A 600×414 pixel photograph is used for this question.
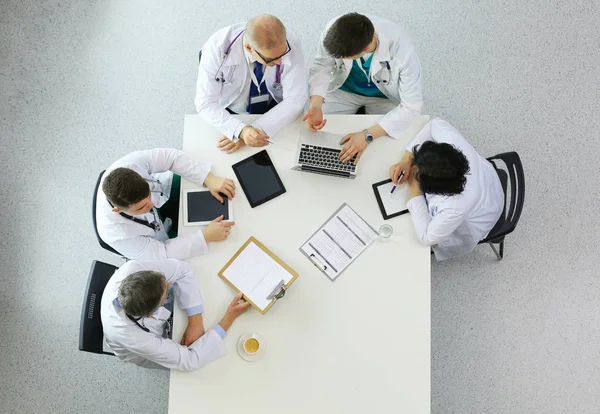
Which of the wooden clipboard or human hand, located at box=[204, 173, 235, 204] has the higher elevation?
human hand, located at box=[204, 173, 235, 204]

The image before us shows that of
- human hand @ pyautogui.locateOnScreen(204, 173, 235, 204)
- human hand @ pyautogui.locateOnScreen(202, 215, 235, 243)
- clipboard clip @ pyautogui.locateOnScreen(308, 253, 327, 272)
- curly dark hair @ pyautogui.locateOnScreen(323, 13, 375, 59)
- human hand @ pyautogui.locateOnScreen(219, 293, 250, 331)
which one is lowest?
human hand @ pyautogui.locateOnScreen(219, 293, 250, 331)

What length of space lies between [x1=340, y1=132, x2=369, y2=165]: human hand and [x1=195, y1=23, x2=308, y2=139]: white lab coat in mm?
264

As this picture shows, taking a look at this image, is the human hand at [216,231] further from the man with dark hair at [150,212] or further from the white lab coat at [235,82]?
the white lab coat at [235,82]

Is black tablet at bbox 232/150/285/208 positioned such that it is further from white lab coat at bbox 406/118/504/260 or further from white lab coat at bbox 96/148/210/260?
white lab coat at bbox 406/118/504/260

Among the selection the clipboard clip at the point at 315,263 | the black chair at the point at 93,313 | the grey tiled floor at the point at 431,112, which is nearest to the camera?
the black chair at the point at 93,313

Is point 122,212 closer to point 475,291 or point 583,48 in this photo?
point 475,291

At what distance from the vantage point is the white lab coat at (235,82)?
2137 millimetres

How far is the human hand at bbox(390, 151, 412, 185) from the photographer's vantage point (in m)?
2.06

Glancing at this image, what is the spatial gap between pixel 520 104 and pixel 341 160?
4.66ft

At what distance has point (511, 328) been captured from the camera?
2674 millimetres

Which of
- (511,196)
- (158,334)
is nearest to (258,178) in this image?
(158,334)

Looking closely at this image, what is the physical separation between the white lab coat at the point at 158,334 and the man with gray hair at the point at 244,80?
56cm

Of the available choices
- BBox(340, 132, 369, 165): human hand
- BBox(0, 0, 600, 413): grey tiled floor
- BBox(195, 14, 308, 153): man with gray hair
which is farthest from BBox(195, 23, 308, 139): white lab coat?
BBox(0, 0, 600, 413): grey tiled floor

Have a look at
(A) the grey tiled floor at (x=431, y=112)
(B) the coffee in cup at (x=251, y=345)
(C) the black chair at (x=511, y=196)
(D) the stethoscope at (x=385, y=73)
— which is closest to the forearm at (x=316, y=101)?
(D) the stethoscope at (x=385, y=73)
